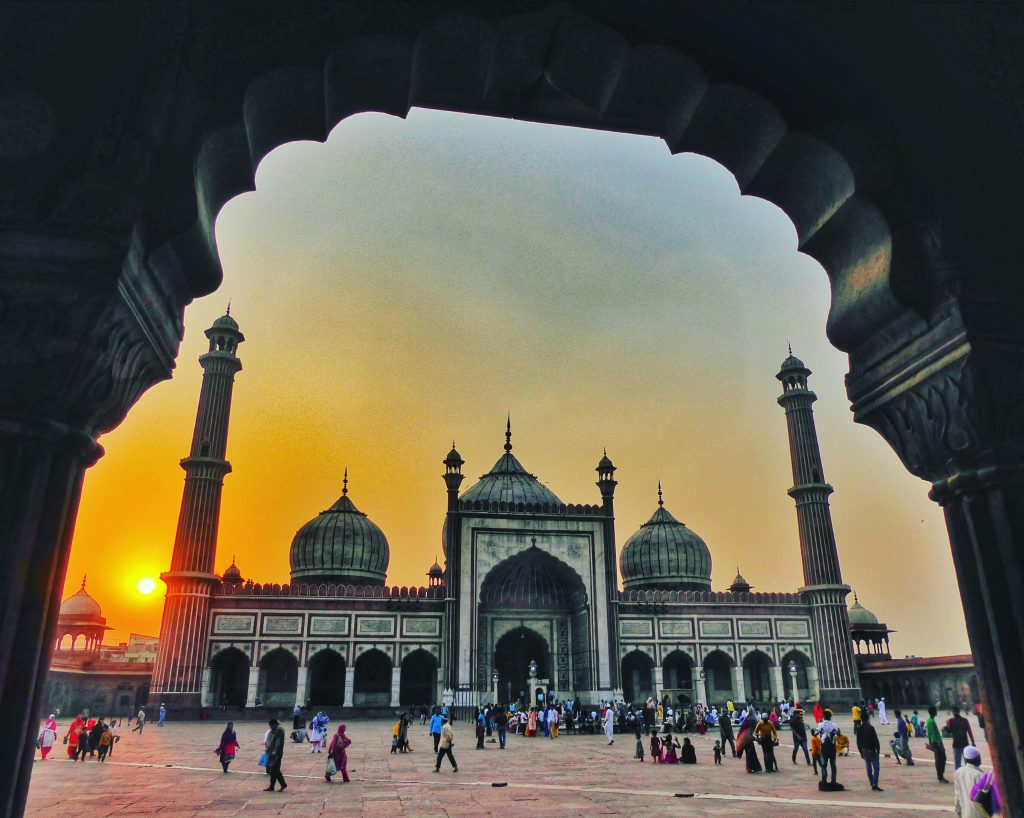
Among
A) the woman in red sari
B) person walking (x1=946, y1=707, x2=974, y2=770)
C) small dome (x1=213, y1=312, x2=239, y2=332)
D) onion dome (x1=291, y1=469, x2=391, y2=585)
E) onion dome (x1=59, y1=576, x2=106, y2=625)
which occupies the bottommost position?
the woman in red sari

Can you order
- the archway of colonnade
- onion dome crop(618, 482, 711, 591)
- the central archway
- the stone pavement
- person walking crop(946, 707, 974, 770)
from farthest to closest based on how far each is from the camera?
onion dome crop(618, 482, 711, 591), the central archway, person walking crop(946, 707, 974, 770), the stone pavement, the archway of colonnade

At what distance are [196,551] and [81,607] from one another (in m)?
18.6

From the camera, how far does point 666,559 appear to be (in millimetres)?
39125

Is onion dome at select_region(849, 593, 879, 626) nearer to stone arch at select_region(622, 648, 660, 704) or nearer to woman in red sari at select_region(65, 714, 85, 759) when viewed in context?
stone arch at select_region(622, 648, 660, 704)

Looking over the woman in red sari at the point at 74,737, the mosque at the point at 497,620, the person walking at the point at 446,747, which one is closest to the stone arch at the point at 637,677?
the mosque at the point at 497,620

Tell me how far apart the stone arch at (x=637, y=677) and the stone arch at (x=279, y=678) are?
14250mm

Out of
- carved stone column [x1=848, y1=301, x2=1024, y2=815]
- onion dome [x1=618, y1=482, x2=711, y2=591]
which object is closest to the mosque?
onion dome [x1=618, y1=482, x2=711, y2=591]

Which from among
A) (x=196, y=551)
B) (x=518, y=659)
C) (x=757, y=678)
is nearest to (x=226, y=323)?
(x=196, y=551)

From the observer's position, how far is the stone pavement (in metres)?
8.35

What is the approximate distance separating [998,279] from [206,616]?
30521 millimetres

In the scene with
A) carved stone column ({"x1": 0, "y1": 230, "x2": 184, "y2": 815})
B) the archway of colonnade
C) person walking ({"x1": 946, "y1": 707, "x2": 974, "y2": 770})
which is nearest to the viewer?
carved stone column ({"x1": 0, "y1": 230, "x2": 184, "y2": 815})

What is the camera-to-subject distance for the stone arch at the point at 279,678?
29781mm

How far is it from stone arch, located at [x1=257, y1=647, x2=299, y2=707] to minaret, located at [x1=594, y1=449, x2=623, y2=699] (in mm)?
12887

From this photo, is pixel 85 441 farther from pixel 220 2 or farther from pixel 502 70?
pixel 502 70
